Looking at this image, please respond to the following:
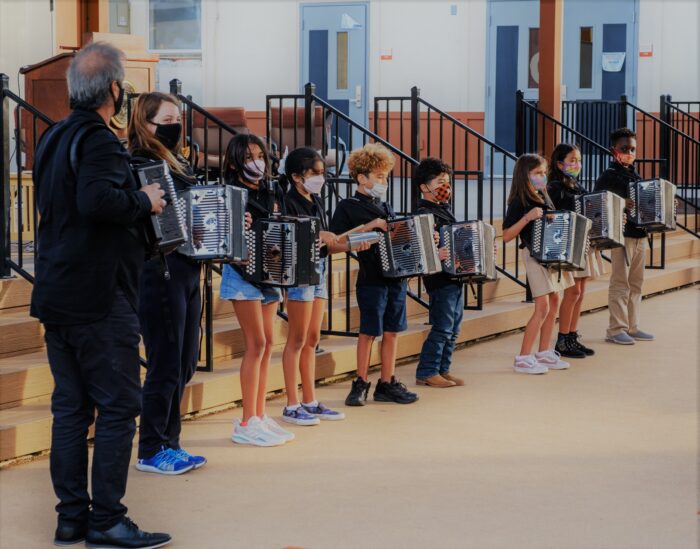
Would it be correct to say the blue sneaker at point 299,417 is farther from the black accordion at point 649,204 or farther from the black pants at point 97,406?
the black accordion at point 649,204

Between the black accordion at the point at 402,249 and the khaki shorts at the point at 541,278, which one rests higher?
the black accordion at the point at 402,249

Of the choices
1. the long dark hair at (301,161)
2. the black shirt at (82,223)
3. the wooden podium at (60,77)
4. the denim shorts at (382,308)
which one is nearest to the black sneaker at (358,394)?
the denim shorts at (382,308)

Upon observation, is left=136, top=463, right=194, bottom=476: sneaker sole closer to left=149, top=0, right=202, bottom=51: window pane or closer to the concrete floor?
the concrete floor

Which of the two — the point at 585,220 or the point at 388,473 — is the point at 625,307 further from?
the point at 388,473

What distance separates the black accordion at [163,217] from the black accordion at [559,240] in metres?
3.55

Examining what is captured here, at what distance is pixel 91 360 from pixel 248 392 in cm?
163

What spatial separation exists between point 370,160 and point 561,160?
2.02m

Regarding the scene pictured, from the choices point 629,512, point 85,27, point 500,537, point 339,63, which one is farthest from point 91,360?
point 339,63

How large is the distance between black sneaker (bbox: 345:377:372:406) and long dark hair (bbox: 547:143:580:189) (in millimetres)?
2272

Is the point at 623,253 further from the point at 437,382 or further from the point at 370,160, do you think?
the point at 370,160

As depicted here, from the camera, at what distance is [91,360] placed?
4.04 m

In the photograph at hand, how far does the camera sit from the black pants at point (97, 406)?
405 centimetres

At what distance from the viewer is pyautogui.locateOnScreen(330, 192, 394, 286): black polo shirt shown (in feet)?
21.0

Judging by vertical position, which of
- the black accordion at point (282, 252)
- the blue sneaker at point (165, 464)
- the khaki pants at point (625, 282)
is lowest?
the blue sneaker at point (165, 464)
